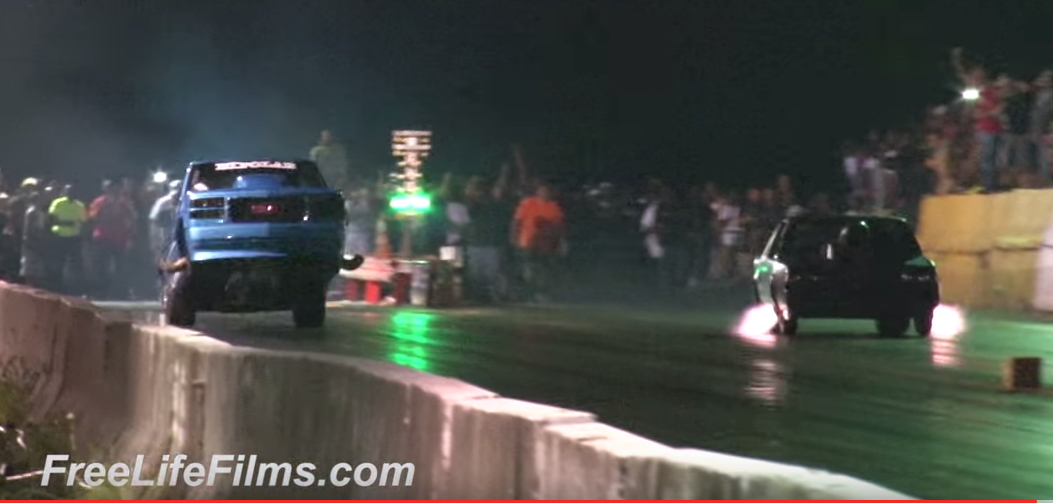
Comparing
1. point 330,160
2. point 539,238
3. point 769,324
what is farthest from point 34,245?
point 769,324

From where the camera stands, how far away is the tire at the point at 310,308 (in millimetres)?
20734

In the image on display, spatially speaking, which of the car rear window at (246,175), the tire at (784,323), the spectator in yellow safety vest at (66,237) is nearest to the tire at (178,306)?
the car rear window at (246,175)

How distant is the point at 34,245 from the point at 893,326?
1577 centimetres

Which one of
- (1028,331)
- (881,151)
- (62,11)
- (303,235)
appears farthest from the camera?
(62,11)

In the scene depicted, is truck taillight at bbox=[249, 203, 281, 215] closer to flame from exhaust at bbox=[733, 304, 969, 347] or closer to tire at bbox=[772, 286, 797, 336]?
flame from exhaust at bbox=[733, 304, 969, 347]

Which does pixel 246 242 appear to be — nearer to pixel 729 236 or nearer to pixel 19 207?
pixel 19 207

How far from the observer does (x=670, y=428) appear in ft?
39.6

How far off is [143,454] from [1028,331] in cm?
1315

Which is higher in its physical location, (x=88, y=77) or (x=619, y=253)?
(x=88, y=77)

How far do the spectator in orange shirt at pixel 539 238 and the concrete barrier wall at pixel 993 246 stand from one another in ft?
19.3

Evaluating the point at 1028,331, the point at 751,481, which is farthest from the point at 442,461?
the point at 1028,331

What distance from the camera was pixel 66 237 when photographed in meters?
30.7

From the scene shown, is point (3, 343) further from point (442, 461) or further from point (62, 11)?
point (62, 11)

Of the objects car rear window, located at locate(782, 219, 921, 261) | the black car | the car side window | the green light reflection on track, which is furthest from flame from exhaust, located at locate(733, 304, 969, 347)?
the green light reflection on track
